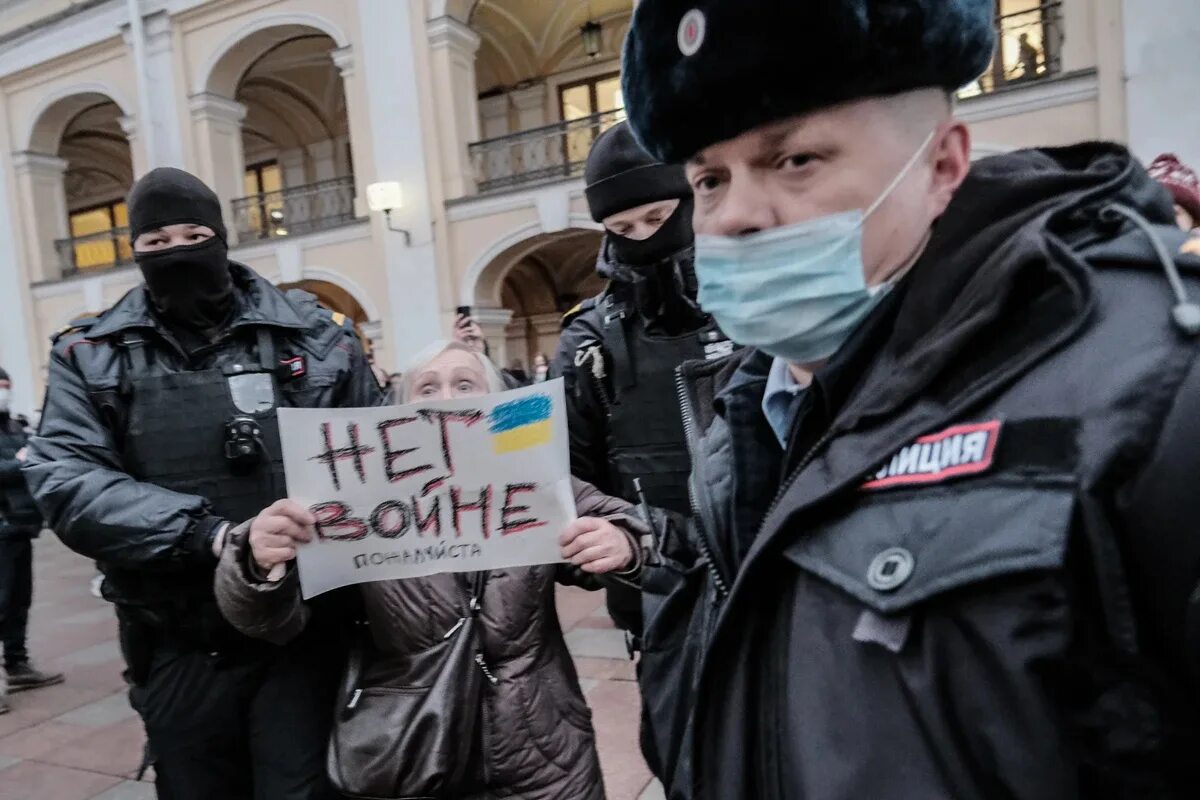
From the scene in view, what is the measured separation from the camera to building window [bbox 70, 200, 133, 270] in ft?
48.6

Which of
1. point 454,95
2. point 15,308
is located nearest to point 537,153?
point 454,95

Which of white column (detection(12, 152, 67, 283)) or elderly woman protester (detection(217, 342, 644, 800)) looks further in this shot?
white column (detection(12, 152, 67, 283))

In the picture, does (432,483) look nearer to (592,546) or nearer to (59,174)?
(592,546)

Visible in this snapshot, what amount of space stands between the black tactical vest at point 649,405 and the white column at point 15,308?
16.3m

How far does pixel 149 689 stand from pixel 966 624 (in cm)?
212

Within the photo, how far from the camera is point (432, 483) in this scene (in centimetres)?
157

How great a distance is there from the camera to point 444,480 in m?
1.57

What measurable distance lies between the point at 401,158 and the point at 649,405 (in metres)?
10.1

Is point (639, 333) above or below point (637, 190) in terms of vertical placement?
below

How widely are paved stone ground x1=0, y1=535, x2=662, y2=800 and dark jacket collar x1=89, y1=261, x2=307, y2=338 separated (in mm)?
2161

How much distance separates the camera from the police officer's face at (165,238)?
7.04 ft

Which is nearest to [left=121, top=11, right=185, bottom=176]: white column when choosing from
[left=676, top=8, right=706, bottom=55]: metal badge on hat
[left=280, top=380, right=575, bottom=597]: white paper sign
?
[left=280, top=380, right=575, bottom=597]: white paper sign

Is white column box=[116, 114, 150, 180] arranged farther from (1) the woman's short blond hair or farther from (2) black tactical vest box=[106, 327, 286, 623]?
(1) the woman's short blond hair

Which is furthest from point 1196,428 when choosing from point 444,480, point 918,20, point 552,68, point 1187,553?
point 552,68
